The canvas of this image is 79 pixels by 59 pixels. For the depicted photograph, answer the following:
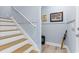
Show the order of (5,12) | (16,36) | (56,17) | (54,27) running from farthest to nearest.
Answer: (54,27), (56,17), (5,12), (16,36)

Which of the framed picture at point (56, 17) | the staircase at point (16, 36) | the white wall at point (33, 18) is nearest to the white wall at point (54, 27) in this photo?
the framed picture at point (56, 17)

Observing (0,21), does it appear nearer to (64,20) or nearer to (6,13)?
(6,13)

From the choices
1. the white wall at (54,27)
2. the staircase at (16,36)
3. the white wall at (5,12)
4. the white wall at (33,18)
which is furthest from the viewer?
the white wall at (54,27)

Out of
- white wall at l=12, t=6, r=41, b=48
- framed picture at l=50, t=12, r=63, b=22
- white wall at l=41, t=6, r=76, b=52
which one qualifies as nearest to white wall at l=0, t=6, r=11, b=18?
white wall at l=12, t=6, r=41, b=48

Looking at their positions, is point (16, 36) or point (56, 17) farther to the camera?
point (56, 17)

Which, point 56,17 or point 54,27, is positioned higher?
point 56,17

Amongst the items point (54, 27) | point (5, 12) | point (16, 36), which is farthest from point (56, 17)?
point (16, 36)

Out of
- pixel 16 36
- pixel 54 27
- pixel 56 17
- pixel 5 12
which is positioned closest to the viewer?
pixel 16 36

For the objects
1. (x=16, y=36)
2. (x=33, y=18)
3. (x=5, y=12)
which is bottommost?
(x=16, y=36)

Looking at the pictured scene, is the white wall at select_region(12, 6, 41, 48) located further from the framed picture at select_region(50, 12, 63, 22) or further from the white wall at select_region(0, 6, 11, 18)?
the framed picture at select_region(50, 12, 63, 22)

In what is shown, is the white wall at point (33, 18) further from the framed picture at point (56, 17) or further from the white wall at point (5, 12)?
the framed picture at point (56, 17)

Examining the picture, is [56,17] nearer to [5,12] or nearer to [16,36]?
[5,12]

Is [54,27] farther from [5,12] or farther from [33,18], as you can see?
[5,12]
